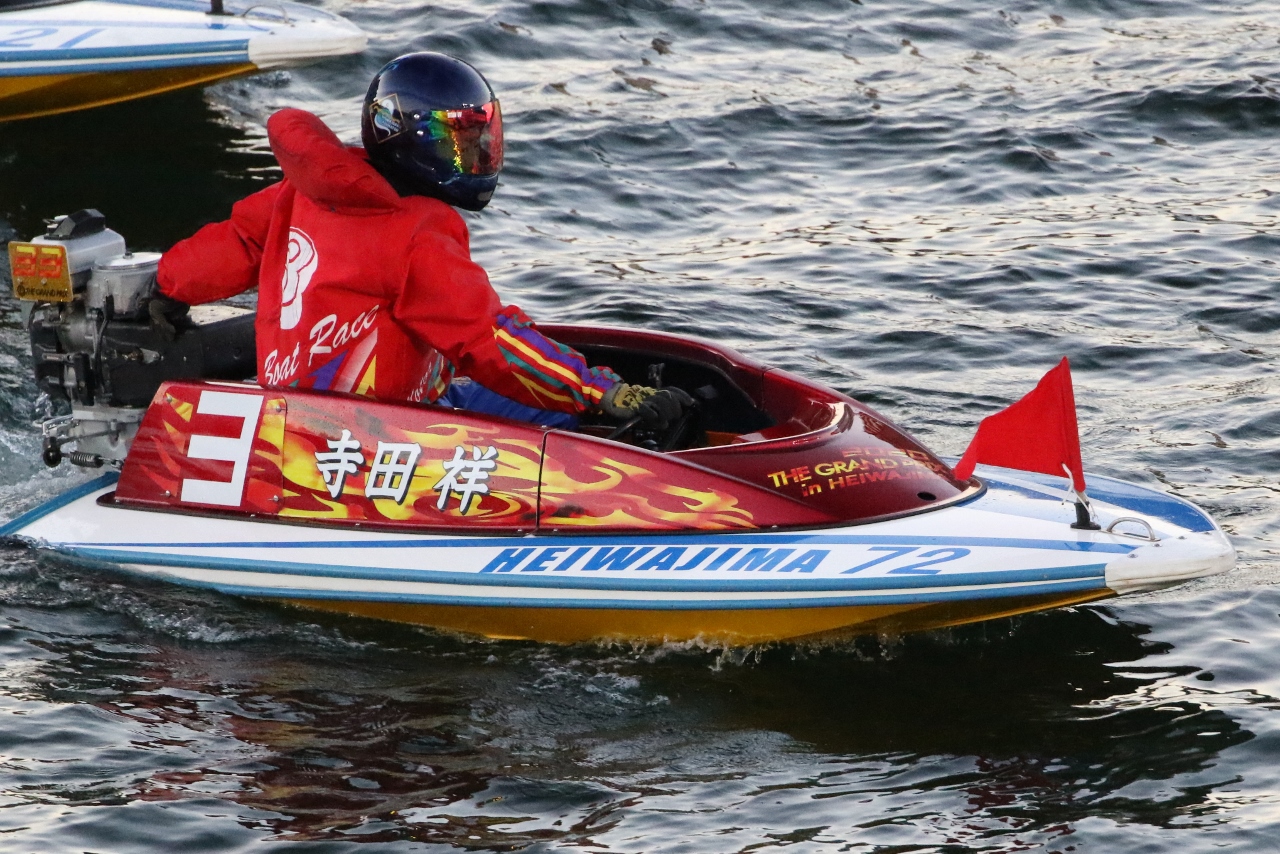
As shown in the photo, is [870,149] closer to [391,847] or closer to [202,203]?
[202,203]

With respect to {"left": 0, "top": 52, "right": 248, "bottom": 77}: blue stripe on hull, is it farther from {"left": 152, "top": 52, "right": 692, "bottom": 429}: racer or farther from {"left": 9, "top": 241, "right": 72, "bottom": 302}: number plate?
{"left": 152, "top": 52, "right": 692, "bottom": 429}: racer

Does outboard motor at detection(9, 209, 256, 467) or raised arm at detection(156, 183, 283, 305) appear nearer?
raised arm at detection(156, 183, 283, 305)

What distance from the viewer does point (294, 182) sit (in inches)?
215

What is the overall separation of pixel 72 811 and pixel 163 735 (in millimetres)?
445

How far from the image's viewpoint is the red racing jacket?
5293 mm

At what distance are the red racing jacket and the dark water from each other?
87 cm

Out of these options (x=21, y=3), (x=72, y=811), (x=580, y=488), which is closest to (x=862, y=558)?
(x=580, y=488)

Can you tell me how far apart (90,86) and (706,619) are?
274 inches

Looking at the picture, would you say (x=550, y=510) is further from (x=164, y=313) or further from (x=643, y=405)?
(x=164, y=313)

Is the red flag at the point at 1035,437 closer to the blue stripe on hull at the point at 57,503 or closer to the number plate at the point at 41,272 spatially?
the blue stripe on hull at the point at 57,503

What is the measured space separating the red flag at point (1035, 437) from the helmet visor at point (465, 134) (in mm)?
1866

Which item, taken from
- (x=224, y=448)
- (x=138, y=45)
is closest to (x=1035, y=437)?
(x=224, y=448)

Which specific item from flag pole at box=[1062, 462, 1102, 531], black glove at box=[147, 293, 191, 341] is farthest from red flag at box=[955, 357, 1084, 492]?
black glove at box=[147, 293, 191, 341]

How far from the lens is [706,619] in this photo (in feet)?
17.2
